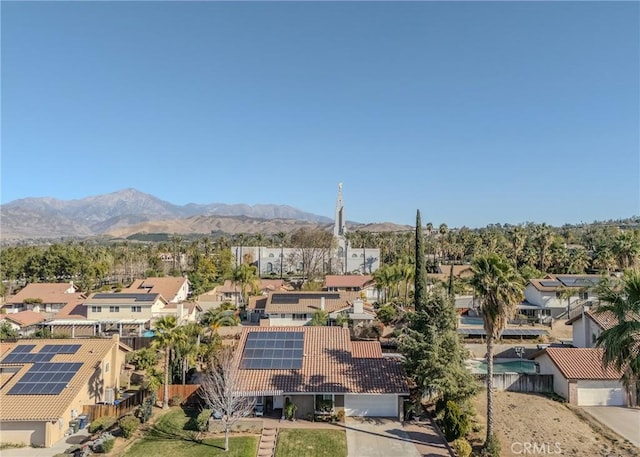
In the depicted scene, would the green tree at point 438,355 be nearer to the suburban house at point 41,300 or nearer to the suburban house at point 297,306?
the suburban house at point 297,306

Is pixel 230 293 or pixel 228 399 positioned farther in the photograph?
pixel 230 293

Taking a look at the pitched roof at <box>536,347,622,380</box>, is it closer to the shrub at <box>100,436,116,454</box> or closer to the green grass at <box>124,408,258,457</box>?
the green grass at <box>124,408,258,457</box>

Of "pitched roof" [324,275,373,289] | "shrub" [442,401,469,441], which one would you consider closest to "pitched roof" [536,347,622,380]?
"shrub" [442,401,469,441]

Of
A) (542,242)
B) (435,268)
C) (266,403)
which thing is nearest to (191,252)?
(435,268)

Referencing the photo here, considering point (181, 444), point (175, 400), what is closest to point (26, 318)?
point (175, 400)

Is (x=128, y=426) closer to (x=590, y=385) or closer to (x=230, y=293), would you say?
(x=590, y=385)

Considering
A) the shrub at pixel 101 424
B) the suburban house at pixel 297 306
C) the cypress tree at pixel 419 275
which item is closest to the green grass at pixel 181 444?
the shrub at pixel 101 424

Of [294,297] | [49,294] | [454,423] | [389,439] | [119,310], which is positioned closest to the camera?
[454,423]

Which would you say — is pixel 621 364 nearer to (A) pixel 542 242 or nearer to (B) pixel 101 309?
(B) pixel 101 309
